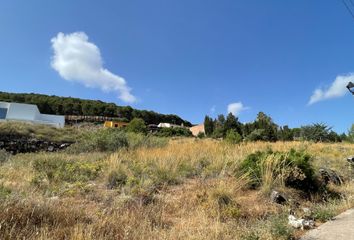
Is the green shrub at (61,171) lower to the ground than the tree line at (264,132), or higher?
→ lower

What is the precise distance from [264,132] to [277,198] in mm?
32442

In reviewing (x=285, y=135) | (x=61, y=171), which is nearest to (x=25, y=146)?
(x=61, y=171)

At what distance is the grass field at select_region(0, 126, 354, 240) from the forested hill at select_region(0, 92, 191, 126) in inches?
3010

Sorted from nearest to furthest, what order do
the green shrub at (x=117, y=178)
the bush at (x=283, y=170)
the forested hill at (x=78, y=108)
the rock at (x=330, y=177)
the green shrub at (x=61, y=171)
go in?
the green shrub at (x=117, y=178) < the green shrub at (x=61, y=171) < the bush at (x=283, y=170) < the rock at (x=330, y=177) < the forested hill at (x=78, y=108)

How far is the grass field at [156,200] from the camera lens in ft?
13.8

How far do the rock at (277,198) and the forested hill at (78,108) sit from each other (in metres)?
79.1

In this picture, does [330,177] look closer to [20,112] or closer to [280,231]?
[280,231]

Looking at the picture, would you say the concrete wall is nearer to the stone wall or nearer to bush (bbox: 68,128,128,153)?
the stone wall

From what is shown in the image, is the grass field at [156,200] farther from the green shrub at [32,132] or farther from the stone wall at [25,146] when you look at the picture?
the green shrub at [32,132]

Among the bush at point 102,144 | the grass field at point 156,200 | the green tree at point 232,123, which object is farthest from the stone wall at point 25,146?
the green tree at point 232,123

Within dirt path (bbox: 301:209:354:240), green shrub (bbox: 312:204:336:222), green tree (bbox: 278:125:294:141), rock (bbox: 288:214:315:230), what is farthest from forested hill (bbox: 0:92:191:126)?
dirt path (bbox: 301:209:354:240)

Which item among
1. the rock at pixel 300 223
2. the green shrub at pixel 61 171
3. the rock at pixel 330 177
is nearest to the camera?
the rock at pixel 300 223

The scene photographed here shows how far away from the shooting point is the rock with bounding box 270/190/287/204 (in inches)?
263

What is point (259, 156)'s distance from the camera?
8.58 metres
